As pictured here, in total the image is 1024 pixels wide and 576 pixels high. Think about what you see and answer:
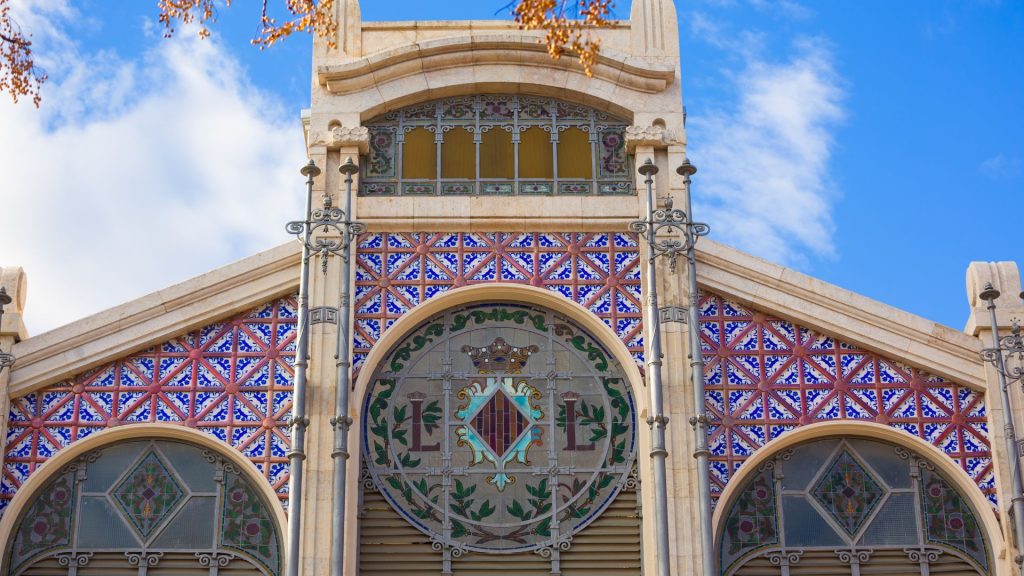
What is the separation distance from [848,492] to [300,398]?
6.12 m

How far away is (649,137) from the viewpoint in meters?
22.5

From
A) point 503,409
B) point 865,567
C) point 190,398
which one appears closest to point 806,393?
point 865,567

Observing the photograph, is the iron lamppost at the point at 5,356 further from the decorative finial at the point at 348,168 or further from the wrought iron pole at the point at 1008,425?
the wrought iron pole at the point at 1008,425

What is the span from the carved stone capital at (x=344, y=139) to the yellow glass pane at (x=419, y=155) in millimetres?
505

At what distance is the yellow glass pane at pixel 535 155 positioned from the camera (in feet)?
73.8

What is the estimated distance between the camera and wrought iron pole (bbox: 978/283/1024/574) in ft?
65.8

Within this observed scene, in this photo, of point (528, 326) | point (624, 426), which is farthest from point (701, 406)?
point (528, 326)

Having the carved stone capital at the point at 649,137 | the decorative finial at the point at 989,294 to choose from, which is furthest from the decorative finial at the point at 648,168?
the decorative finial at the point at 989,294

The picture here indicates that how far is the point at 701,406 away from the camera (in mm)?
20375

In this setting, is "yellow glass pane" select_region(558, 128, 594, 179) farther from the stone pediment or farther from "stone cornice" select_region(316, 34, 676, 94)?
the stone pediment

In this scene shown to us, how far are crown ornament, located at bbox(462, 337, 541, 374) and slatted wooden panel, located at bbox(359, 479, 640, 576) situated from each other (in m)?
1.98

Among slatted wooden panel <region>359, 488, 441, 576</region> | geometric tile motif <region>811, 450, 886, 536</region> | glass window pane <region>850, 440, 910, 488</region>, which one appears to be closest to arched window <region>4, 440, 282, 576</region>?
slatted wooden panel <region>359, 488, 441, 576</region>

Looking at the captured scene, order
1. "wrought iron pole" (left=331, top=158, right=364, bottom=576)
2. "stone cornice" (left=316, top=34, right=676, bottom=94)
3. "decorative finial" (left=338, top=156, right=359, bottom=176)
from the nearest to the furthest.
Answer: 1. "wrought iron pole" (left=331, top=158, right=364, bottom=576)
2. "decorative finial" (left=338, top=156, right=359, bottom=176)
3. "stone cornice" (left=316, top=34, right=676, bottom=94)

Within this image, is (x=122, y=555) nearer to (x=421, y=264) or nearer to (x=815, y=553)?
(x=421, y=264)
